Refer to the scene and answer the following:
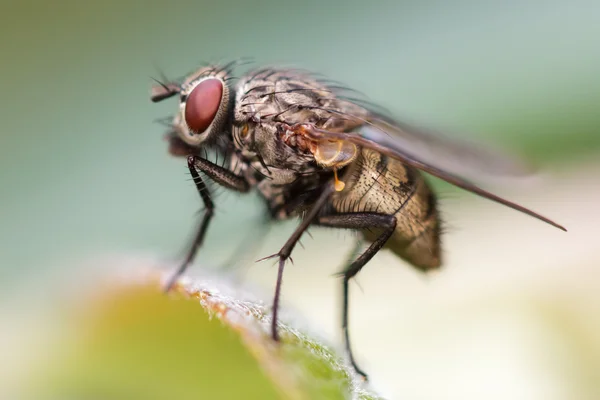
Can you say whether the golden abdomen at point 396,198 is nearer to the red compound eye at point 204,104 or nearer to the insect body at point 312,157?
the insect body at point 312,157

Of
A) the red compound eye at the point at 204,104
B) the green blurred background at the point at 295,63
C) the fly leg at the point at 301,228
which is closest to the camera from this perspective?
the fly leg at the point at 301,228

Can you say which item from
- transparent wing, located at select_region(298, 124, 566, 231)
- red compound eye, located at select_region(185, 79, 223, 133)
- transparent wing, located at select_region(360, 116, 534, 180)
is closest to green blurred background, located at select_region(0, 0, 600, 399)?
transparent wing, located at select_region(360, 116, 534, 180)

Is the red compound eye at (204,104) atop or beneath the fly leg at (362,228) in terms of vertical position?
atop

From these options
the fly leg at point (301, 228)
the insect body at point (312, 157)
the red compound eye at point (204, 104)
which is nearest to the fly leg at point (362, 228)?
the insect body at point (312, 157)

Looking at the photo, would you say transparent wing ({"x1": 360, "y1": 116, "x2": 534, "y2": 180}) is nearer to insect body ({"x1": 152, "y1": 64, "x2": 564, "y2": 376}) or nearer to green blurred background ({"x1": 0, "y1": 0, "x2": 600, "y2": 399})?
insect body ({"x1": 152, "y1": 64, "x2": 564, "y2": 376})

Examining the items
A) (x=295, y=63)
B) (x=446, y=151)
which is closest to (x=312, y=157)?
(x=446, y=151)

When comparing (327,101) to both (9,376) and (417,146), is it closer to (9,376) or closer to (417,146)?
(417,146)
